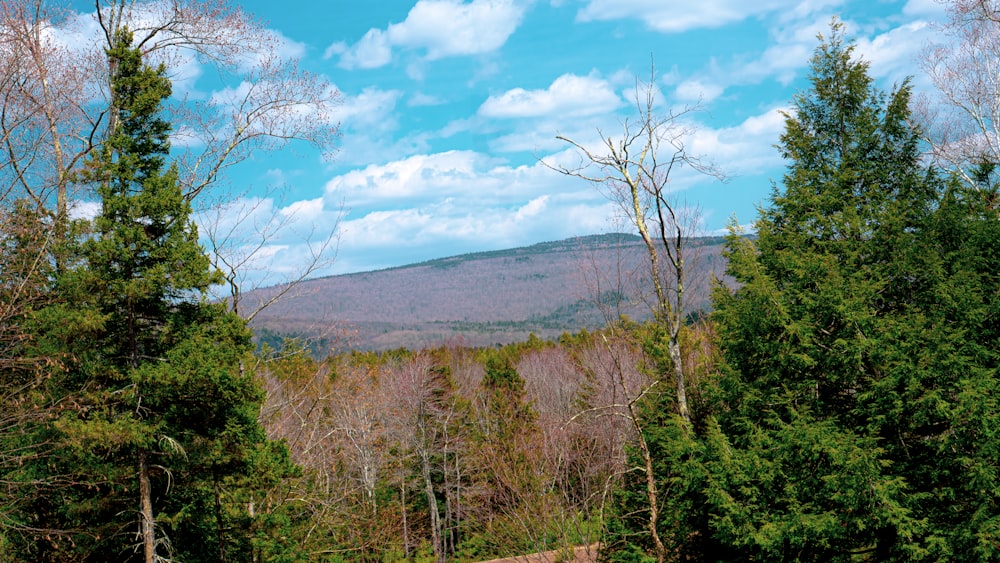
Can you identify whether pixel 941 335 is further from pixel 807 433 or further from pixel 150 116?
pixel 150 116

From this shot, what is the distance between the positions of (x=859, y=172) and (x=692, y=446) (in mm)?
7032

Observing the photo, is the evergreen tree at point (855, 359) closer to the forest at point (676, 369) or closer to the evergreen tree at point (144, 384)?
the forest at point (676, 369)

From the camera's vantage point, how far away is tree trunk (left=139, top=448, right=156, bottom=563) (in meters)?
11.4

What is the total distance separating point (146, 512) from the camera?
1159cm

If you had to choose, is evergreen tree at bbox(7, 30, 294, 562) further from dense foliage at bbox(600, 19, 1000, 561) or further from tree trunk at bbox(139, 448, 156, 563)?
dense foliage at bbox(600, 19, 1000, 561)

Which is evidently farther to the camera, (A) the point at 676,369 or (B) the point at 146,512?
(A) the point at 676,369

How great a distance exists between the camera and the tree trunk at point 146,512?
1143 centimetres

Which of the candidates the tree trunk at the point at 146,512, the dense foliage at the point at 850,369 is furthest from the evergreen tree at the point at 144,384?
the dense foliage at the point at 850,369

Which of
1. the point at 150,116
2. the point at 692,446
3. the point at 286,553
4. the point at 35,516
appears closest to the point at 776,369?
the point at 692,446

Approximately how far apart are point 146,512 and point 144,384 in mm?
2193

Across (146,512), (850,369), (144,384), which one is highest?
(144,384)

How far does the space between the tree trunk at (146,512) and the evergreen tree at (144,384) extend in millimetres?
21

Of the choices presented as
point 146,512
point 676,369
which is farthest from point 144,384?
point 676,369

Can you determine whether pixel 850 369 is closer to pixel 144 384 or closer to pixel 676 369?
pixel 676 369
